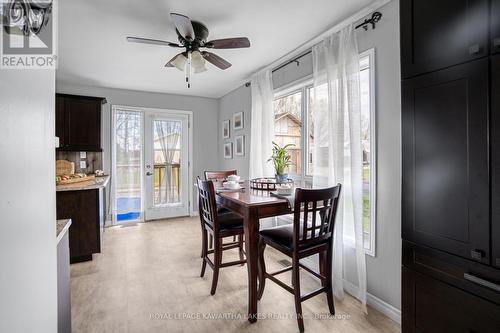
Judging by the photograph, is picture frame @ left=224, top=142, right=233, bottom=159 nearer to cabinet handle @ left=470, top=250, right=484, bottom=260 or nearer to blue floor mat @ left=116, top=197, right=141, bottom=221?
blue floor mat @ left=116, top=197, right=141, bottom=221

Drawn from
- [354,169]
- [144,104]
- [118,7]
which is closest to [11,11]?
[118,7]

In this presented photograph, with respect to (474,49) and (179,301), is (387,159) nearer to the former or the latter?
(474,49)

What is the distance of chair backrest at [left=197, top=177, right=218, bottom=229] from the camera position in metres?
2.14

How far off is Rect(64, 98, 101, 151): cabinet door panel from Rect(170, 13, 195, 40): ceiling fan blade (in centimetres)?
292

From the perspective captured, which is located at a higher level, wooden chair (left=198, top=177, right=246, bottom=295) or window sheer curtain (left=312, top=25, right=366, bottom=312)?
window sheer curtain (left=312, top=25, right=366, bottom=312)

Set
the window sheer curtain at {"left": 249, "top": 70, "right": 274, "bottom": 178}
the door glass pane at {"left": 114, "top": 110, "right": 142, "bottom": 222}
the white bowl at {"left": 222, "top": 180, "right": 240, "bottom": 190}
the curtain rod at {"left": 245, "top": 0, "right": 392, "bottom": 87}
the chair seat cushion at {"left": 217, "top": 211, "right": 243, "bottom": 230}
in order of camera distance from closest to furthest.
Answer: the curtain rod at {"left": 245, "top": 0, "right": 392, "bottom": 87}
the chair seat cushion at {"left": 217, "top": 211, "right": 243, "bottom": 230}
the white bowl at {"left": 222, "top": 180, "right": 240, "bottom": 190}
the window sheer curtain at {"left": 249, "top": 70, "right": 274, "bottom": 178}
the door glass pane at {"left": 114, "top": 110, "right": 142, "bottom": 222}

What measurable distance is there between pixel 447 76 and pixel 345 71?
114 cm

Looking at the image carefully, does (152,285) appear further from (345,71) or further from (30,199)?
(345,71)

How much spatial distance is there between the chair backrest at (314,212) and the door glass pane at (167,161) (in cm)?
373

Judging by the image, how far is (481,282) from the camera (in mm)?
1026

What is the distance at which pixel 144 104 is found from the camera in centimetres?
480

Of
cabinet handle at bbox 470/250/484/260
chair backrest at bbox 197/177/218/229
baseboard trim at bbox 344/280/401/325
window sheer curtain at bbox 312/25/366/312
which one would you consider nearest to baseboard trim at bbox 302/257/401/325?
baseboard trim at bbox 344/280/401/325

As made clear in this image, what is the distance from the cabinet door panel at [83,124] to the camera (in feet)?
13.2

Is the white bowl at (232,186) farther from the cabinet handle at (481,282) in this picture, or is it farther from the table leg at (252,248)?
the cabinet handle at (481,282)
